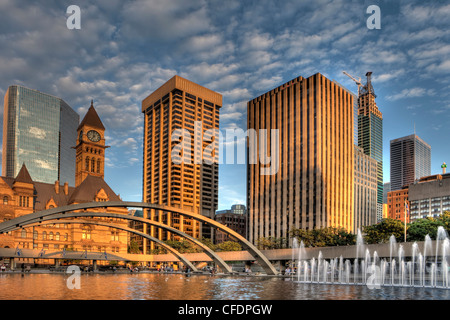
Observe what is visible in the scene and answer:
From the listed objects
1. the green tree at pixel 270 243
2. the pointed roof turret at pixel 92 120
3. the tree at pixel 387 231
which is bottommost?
the green tree at pixel 270 243

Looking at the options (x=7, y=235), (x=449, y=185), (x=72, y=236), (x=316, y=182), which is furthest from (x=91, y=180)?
(x=449, y=185)

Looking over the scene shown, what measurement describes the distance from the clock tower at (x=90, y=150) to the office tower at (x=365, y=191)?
100074 mm

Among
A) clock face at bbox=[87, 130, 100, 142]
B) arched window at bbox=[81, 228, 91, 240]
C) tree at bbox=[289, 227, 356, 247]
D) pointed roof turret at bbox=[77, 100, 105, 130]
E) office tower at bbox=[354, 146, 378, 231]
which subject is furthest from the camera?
office tower at bbox=[354, 146, 378, 231]

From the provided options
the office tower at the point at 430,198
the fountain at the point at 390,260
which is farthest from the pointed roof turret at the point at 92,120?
the office tower at the point at 430,198

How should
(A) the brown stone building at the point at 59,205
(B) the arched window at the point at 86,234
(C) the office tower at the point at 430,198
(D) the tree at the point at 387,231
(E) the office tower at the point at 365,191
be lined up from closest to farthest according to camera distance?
(D) the tree at the point at 387,231 < (A) the brown stone building at the point at 59,205 < (B) the arched window at the point at 86,234 < (C) the office tower at the point at 430,198 < (E) the office tower at the point at 365,191

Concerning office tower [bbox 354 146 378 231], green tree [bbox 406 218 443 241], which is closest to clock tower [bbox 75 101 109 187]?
office tower [bbox 354 146 378 231]

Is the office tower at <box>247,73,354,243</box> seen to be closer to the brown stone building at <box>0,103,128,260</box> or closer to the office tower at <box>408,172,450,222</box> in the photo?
the office tower at <box>408,172,450,222</box>

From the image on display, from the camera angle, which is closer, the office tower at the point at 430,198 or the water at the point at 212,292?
the water at the point at 212,292

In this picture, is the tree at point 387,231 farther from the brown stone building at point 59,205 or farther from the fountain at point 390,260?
the brown stone building at point 59,205

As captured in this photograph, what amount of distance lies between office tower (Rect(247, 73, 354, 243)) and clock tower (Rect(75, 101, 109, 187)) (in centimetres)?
5566

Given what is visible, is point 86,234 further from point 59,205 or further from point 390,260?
point 390,260

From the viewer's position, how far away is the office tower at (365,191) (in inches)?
7170

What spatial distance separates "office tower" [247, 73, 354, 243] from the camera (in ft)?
482

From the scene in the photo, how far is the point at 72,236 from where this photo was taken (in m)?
125
